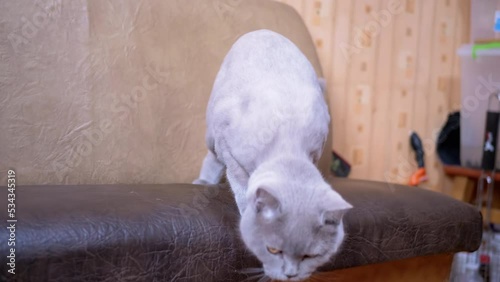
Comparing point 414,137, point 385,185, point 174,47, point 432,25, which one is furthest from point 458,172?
point 174,47

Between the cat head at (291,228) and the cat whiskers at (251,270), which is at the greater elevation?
the cat head at (291,228)

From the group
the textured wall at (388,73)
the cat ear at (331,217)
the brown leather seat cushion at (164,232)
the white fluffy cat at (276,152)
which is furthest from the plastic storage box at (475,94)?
the cat ear at (331,217)

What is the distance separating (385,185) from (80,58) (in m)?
0.99

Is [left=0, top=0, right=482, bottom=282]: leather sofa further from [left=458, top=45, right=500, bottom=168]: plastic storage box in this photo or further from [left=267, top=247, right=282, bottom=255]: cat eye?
[left=458, top=45, right=500, bottom=168]: plastic storage box

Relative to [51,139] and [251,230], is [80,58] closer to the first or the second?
[51,139]

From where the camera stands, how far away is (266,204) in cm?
91

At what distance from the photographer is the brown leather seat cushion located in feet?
2.79

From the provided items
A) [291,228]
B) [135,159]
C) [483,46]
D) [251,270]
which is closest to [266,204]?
[291,228]

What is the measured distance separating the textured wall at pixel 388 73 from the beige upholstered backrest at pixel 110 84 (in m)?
0.43

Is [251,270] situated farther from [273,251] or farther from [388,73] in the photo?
[388,73]

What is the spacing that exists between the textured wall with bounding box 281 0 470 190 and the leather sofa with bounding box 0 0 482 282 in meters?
0.29

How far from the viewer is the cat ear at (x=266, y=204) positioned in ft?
2.94

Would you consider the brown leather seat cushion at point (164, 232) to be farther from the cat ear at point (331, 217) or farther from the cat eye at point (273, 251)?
the cat ear at point (331, 217)

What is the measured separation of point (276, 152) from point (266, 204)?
156 millimetres
